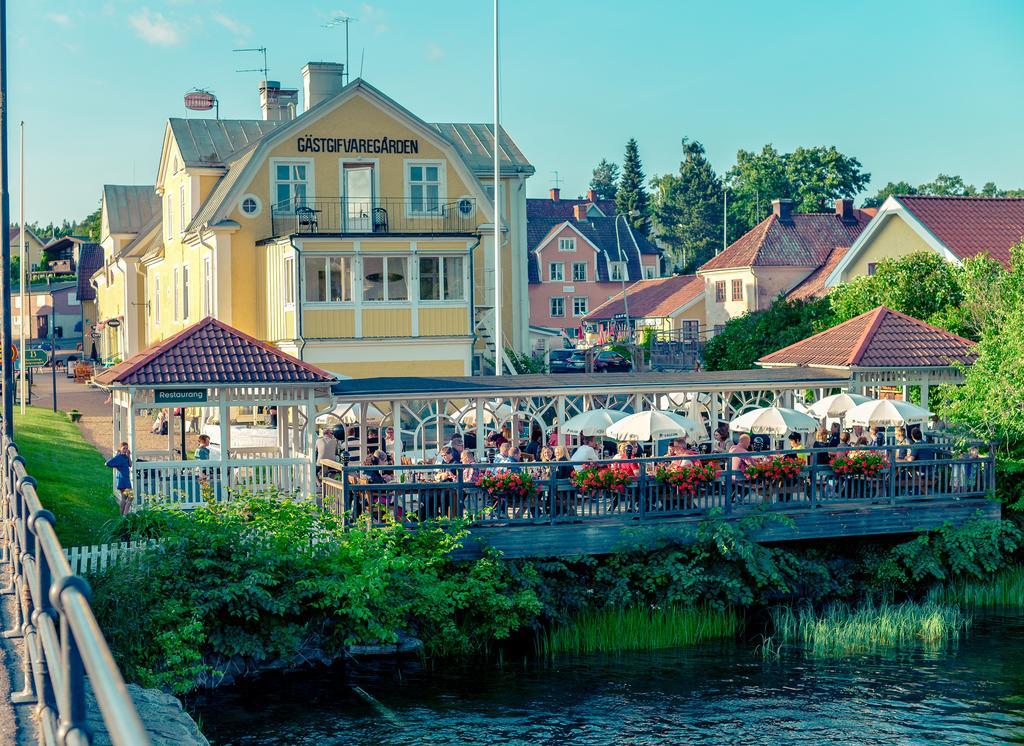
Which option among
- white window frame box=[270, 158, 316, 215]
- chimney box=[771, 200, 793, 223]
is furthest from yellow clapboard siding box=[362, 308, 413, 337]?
chimney box=[771, 200, 793, 223]

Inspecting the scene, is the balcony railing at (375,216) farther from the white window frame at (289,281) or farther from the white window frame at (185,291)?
the white window frame at (185,291)

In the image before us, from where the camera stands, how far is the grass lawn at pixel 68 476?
2028 centimetres

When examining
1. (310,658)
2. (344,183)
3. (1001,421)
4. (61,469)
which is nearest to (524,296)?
(344,183)

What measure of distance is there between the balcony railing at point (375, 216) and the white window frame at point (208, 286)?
8.80 feet

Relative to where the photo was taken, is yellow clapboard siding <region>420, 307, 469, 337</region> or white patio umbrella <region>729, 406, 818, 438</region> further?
yellow clapboard siding <region>420, 307, 469, 337</region>

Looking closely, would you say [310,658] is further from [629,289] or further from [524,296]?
[629,289]

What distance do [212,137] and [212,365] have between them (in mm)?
22201

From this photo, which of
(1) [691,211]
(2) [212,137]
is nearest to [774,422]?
(2) [212,137]

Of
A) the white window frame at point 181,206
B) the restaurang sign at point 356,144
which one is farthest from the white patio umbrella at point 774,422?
the white window frame at point 181,206

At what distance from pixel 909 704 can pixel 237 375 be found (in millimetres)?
11345

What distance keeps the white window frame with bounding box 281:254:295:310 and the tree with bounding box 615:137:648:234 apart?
97026 millimetres

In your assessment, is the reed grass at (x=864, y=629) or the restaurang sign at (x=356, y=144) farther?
the restaurang sign at (x=356, y=144)

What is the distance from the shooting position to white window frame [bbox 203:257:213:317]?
38.0 m

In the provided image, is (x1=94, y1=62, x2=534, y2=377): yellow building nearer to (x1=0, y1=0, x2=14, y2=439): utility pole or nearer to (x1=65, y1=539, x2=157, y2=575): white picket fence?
(x1=0, y1=0, x2=14, y2=439): utility pole
